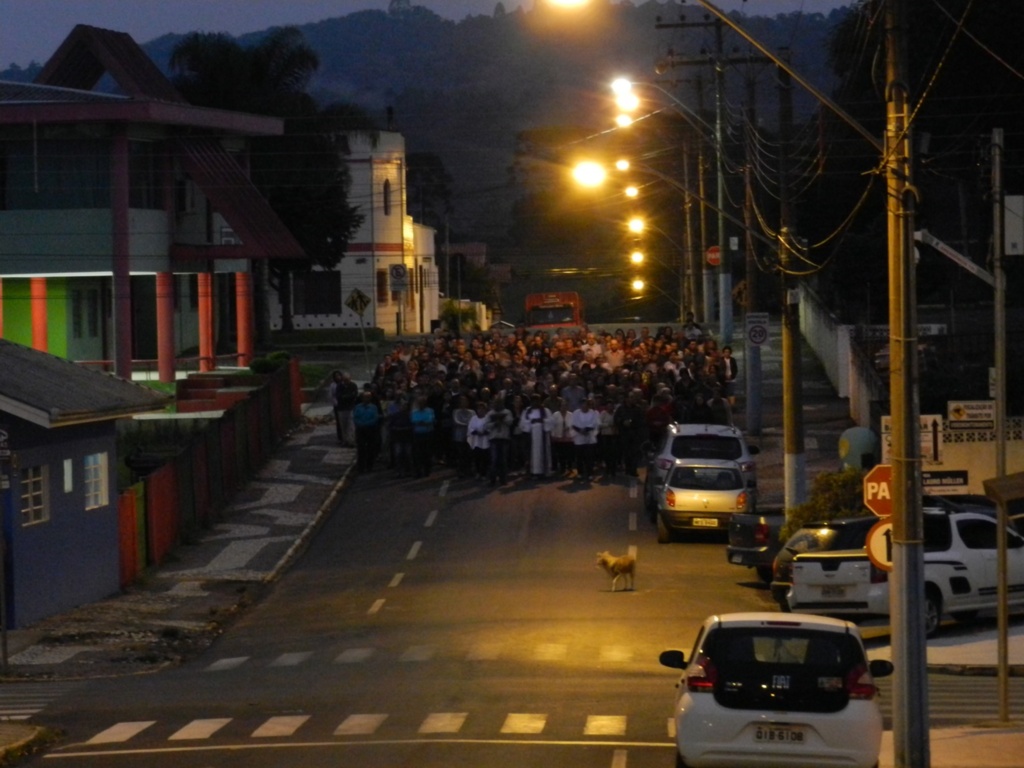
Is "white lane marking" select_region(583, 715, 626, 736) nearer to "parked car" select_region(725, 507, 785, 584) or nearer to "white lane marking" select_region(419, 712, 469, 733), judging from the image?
"white lane marking" select_region(419, 712, 469, 733)

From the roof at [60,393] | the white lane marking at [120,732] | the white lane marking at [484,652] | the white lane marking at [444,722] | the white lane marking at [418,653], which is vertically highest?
the roof at [60,393]


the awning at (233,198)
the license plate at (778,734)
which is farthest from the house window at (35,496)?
the awning at (233,198)

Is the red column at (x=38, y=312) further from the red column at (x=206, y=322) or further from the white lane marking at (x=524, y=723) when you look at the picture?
the white lane marking at (x=524, y=723)

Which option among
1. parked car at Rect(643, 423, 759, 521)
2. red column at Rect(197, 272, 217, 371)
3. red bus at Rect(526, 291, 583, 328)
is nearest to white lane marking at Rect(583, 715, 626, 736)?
parked car at Rect(643, 423, 759, 521)

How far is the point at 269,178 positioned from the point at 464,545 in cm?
4253

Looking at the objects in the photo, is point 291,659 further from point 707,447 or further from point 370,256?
point 370,256

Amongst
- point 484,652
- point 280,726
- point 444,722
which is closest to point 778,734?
point 444,722

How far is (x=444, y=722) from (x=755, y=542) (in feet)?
33.1

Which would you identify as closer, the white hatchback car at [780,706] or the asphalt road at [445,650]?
the white hatchback car at [780,706]

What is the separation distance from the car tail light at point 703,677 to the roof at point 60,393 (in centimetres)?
1321

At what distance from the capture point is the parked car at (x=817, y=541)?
21406mm

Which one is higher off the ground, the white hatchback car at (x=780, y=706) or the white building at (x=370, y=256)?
the white building at (x=370, y=256)

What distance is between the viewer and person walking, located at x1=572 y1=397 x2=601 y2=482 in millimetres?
33750

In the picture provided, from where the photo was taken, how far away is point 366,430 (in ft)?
118
